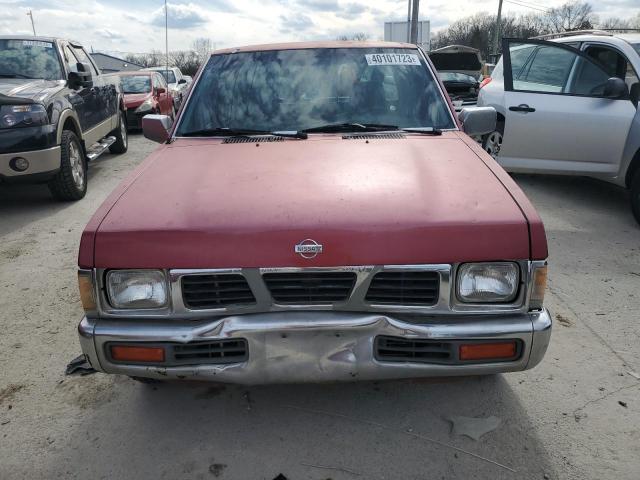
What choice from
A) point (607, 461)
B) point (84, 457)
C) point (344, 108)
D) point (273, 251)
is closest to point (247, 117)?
point (344, 108)

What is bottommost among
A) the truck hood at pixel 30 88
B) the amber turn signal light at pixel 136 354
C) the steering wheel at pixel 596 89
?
the amber turn signal light at pixel 136 354

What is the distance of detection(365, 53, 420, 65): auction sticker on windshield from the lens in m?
3.34

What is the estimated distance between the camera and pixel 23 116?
543 centimetres

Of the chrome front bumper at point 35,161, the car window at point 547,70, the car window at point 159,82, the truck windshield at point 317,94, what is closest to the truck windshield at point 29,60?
the chrome front bumper at point 35,161

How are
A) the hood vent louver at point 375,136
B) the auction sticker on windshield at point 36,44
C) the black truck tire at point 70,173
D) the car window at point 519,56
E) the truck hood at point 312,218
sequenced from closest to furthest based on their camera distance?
the truck hood at point 312,218
the hood vent louver at point 375,136
the black truck tire at point 70,173
the car window at point 519,56
the auction sticker on windshield at point 36,44

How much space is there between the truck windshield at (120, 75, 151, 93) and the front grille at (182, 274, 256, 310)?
12260 mm

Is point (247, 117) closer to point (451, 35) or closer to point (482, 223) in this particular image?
point (482, 223)

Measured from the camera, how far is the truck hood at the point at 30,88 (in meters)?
5.64

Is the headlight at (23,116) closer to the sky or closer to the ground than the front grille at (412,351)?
closer to the sky

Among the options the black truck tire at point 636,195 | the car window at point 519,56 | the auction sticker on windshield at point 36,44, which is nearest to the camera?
the black truck tire at point 636,195

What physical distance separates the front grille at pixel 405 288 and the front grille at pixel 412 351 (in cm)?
15

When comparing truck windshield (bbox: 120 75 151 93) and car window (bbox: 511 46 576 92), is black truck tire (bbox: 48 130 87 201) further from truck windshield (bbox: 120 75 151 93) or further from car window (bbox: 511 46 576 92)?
truck windshield (bbox: 120 75 151 93)

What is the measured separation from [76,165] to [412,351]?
5.68 meters

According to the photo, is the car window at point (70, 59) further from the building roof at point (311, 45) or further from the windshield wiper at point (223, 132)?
the windshield wiper at point (223, 132)
